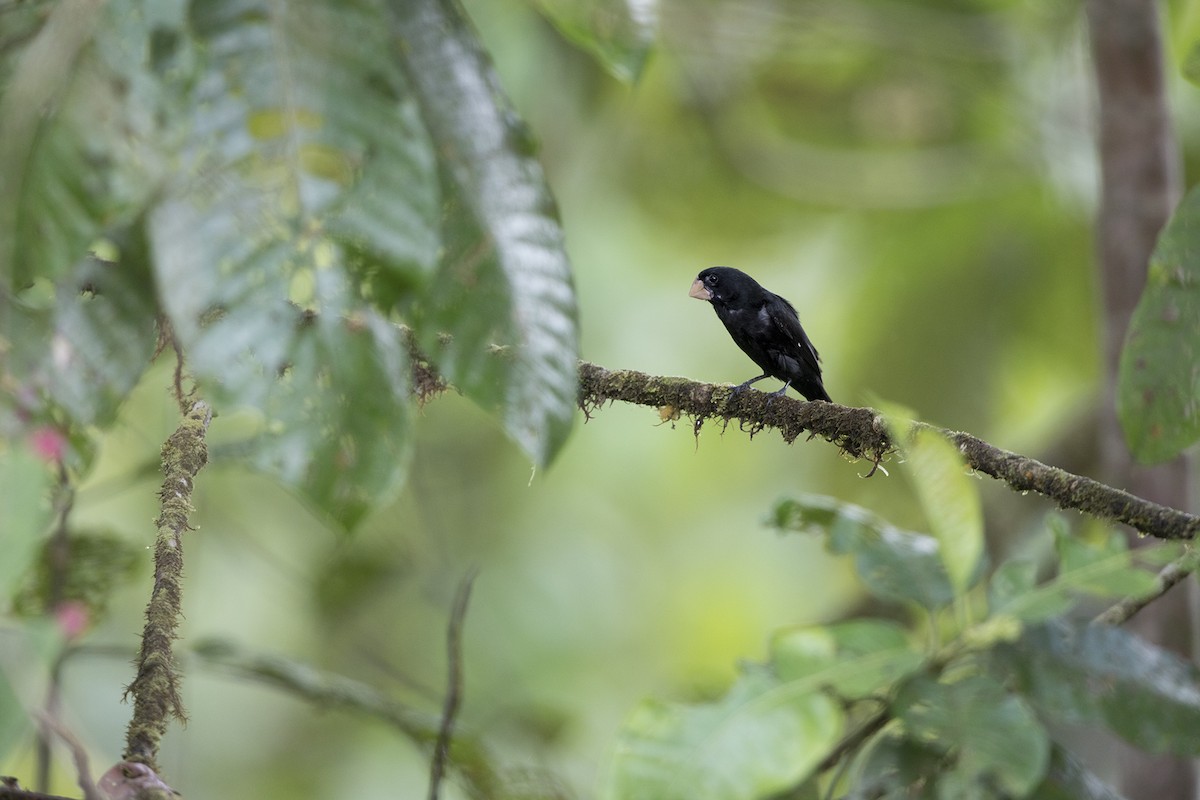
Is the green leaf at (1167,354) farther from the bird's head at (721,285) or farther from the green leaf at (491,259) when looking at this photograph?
the bird's head at (721,285)

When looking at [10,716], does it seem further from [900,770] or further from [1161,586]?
[1161,586]

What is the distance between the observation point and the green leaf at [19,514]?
3.28 feet

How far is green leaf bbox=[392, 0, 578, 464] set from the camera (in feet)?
4.26

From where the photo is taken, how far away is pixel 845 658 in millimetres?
2332

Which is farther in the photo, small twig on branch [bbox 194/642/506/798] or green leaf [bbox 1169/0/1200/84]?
green leaf [bbox 1169/0/1200/84]

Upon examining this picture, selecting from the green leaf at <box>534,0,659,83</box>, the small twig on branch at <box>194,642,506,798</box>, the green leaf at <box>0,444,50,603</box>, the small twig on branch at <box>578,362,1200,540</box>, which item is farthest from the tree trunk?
the green leaf at <box>0,444,50,603</box>

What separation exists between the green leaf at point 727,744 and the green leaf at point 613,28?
4.13 feet

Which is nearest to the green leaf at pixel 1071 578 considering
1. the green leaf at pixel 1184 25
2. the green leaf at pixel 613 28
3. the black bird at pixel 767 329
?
the black bird at pixel 767 329

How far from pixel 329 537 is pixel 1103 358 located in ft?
11.6

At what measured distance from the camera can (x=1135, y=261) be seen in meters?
3.48

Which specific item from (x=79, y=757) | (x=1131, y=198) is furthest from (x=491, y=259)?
(x=1131, y=198)

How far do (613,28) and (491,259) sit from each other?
1.68ft

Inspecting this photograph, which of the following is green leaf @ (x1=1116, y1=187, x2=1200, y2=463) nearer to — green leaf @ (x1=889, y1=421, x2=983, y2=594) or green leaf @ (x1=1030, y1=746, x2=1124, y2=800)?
green leaf @ (x1=889, y1=421, x2=983, y2=594)

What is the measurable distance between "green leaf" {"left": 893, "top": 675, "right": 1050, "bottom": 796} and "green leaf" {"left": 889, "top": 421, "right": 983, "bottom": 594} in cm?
22
